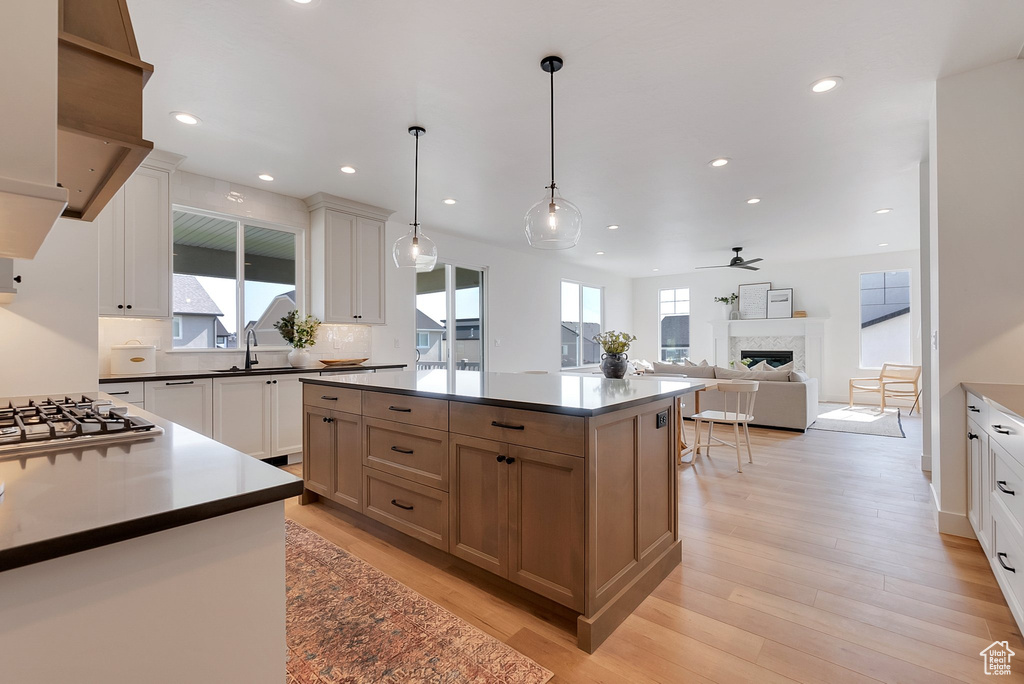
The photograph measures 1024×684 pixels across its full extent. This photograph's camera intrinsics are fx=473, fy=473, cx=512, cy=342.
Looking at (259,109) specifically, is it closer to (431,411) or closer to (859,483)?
(431,411)

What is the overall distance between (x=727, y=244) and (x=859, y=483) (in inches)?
167

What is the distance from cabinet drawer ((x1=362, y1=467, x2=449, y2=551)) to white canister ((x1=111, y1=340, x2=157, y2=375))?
226 cm

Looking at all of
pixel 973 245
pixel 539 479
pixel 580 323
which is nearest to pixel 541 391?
pixel 539 479

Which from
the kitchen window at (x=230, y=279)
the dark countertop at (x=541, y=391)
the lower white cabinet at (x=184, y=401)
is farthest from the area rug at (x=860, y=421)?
the lower white cabinet at (x=184, y=401)

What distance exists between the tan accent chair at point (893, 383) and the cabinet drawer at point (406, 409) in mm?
7715

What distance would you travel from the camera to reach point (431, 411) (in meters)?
2.35

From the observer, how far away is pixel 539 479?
6.31 ft

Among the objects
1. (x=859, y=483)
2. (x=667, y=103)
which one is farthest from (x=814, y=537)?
(x=667, y=103)

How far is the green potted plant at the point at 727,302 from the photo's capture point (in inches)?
378

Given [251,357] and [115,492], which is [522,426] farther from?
[251,357]

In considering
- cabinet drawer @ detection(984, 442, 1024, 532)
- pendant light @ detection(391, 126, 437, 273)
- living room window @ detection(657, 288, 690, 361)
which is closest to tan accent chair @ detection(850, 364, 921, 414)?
living room window @ detection(657, 288, 690, 361)

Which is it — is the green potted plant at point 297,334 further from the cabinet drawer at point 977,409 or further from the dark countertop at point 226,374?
the cabinet drawer at point 977,409
